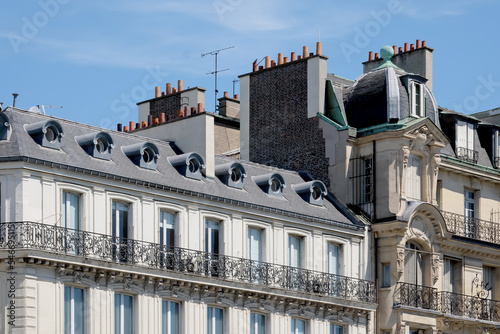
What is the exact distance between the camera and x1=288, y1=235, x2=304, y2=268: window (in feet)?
155

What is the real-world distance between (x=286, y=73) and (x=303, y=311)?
9812mm

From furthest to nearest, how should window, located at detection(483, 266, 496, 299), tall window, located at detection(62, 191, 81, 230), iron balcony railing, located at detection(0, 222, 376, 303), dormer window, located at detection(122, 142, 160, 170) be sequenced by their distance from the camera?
window, located at detection(483, 266, 496, 299)
dormer window, located at detection(122, 142, 160, 170)
tall window, located at detection(62, 191, 81, 230)
iron balcony railing, located at detection(0, 222, 376, 303)

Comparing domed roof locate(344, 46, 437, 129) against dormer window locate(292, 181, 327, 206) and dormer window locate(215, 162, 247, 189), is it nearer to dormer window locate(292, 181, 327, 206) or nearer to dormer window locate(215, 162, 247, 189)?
dormer window locate(292, 181, 327, 206)

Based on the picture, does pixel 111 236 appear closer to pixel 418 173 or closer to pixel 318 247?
pixel 318 247

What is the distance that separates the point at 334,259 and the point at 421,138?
5158 millimetres

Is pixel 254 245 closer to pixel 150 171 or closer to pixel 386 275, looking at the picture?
pixel 150 171

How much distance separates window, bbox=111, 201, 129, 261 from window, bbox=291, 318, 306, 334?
276 inches

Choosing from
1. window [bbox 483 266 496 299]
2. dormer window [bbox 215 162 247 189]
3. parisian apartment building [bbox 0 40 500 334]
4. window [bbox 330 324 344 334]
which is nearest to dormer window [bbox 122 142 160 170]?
parisian apartment building [bbox 0 40 500 334]

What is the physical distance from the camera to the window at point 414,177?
5047 cm

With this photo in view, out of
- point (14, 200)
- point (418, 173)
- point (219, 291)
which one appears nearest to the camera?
point (14, 200)

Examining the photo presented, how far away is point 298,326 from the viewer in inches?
1845

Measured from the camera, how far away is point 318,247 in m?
47.8

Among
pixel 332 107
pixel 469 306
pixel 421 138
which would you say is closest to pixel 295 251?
pixel 421 138

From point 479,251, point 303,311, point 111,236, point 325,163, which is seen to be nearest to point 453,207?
point 479,251
